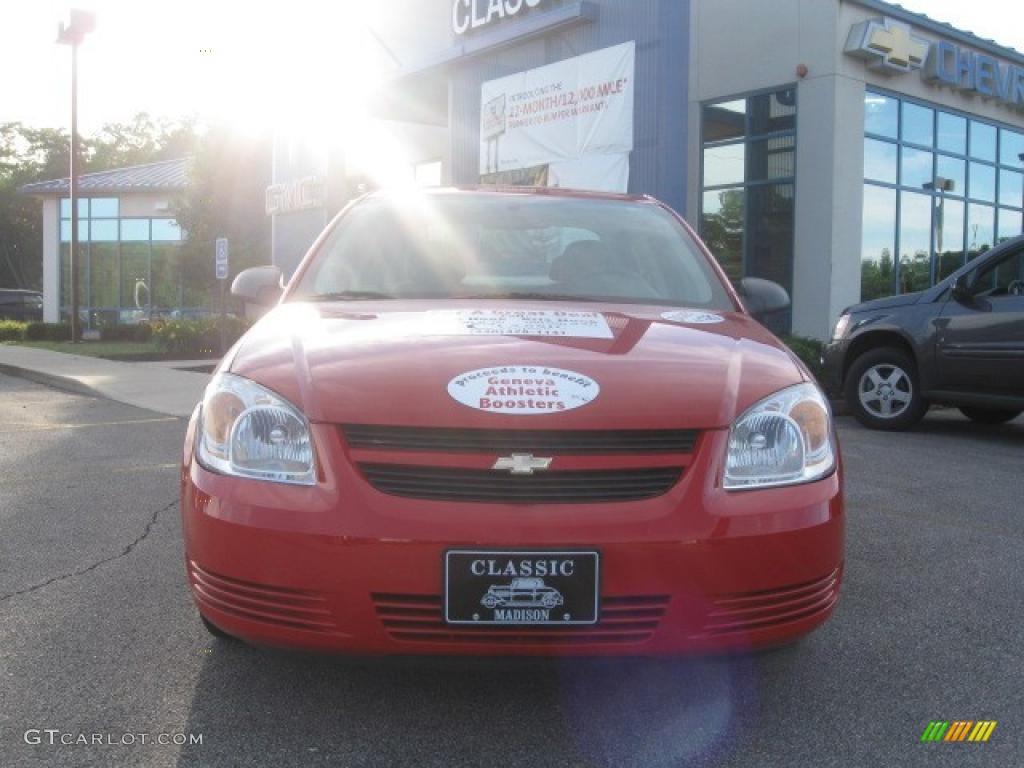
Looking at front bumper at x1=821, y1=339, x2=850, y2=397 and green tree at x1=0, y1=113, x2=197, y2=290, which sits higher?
green tree at x1=0, y1=113, x2=197, y2=290

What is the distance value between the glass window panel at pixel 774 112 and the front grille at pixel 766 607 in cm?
1338

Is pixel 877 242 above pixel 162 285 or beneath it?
above

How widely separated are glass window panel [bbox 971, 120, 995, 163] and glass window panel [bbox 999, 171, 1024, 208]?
616mm

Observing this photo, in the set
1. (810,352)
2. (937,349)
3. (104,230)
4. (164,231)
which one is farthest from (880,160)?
(104,230)

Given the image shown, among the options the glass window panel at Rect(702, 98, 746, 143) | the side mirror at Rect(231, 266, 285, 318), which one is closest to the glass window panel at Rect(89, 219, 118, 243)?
the glass window panel at Rect(702, 98, 746, 143)

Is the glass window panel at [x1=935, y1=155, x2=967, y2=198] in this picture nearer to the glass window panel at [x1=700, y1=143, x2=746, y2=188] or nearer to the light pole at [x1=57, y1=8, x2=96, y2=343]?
the glass window panel at [x1=700, y1=143, x2=746, y2=188]

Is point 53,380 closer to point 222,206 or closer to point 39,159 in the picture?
point 222,206

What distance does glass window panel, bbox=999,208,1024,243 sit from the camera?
17.9 metres

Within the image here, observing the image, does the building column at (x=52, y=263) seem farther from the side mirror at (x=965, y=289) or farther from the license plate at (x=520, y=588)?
the license plate at (x=520, y=588)

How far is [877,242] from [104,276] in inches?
1167

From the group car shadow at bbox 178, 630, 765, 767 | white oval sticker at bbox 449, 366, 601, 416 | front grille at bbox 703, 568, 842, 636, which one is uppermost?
white oval sticker at bbox 449, 366, 601, 416

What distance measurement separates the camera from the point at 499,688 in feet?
9.29

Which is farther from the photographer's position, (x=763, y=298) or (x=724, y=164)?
(x=724, y=164)

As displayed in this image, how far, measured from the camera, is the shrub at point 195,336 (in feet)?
59.5
